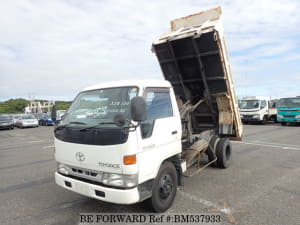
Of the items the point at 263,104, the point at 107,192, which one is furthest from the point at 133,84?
the point at 263,104

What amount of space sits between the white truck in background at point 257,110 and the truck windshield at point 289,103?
1358 mm

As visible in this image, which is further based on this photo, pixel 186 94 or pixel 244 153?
pixel 244 153

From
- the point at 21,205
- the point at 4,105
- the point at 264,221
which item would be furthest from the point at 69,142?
the point at 4,105

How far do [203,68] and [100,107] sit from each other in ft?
9.98

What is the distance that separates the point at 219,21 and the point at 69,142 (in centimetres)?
420

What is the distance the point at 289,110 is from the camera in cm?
1530

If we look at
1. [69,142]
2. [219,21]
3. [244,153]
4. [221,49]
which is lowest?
[244,153]

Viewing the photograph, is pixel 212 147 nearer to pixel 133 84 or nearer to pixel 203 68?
pixel 203 68

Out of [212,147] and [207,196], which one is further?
[212,147]

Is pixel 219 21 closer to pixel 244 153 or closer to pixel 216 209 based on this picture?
pixel 216 209

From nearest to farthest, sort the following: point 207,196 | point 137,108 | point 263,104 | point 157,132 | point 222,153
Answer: point 137,108 < point 157,132 < point 207,196 < point 222,153 < point 263,104

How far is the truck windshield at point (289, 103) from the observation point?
1526 centimetres

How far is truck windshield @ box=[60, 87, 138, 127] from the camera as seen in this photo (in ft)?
10.5

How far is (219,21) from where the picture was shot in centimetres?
493
